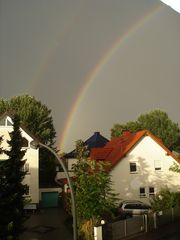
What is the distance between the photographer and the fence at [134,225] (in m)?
25.1

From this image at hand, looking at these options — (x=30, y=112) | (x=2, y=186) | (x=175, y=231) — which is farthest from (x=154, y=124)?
(x=2, y=186)

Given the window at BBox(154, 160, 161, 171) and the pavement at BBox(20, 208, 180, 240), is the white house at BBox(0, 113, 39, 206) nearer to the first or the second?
the pavement at BBox(20, 208, 180, 240)

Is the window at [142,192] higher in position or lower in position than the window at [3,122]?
lower

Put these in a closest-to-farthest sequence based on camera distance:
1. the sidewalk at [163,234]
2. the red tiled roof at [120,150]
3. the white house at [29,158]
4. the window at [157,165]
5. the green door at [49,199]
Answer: the sidewalk at [163,234] < the red tiled roof at [120,150] < the window at [157,165] < the white house at [29,158] < the green door at [49,199]

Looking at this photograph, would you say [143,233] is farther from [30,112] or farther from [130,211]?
[30,112]

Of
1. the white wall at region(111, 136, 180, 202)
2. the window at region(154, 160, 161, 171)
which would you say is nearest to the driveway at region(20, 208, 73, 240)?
the white wall at region(111, 136, 180, 202)

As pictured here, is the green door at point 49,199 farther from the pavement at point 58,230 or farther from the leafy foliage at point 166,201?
the leafy foliage at point 166,201

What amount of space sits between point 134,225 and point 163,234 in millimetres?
2161

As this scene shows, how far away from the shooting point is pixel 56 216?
41.4m

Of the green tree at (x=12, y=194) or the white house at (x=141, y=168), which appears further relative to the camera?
the white house at (x=141, y=168)

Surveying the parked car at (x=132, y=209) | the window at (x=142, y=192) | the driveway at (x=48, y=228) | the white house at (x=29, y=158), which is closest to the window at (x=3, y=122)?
the white house at (x=29, y=158)

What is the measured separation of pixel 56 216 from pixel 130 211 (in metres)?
9.66

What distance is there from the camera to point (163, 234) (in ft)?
89.9

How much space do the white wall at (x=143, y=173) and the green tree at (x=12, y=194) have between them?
17.4 metres
